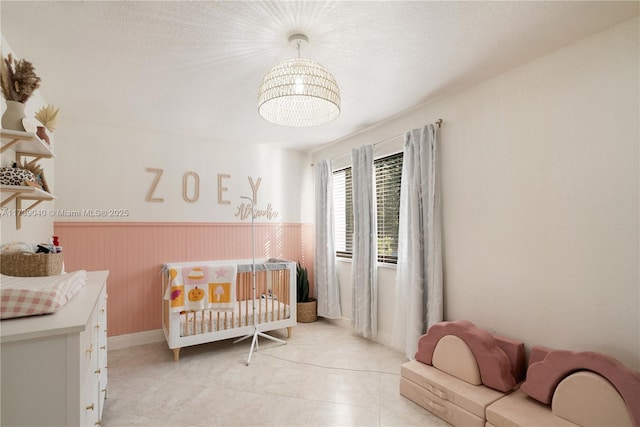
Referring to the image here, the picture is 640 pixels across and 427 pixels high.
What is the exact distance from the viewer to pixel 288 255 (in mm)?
4332

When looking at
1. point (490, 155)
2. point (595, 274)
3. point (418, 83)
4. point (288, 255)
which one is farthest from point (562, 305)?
point (288, 255)

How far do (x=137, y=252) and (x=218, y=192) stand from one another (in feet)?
3.48

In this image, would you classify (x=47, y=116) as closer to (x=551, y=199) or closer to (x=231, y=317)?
(x=231, y=317)

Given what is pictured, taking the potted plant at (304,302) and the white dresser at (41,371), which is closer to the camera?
the white dresser at (41,371)

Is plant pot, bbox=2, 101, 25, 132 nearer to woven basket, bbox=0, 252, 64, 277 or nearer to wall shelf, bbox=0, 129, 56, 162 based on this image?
wall shelf, bbox=0, 129, 56, 162

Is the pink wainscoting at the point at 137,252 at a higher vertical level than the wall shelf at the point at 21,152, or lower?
lower

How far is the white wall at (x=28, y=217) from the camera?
1753mm

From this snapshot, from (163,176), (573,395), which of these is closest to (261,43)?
(163,176)

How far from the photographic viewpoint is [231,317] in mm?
3172

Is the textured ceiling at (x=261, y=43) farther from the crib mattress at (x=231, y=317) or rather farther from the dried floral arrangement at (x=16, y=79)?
the crib mattress at (x=231, y=317)

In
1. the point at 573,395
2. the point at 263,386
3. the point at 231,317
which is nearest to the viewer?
the point at 573,395

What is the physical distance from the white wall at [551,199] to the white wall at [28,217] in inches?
113

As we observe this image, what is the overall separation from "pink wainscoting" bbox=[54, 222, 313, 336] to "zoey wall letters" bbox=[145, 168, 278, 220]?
247 millimetres

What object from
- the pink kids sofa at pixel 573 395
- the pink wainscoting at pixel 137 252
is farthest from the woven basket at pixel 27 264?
the pink kids sofa at pixel 573 395
